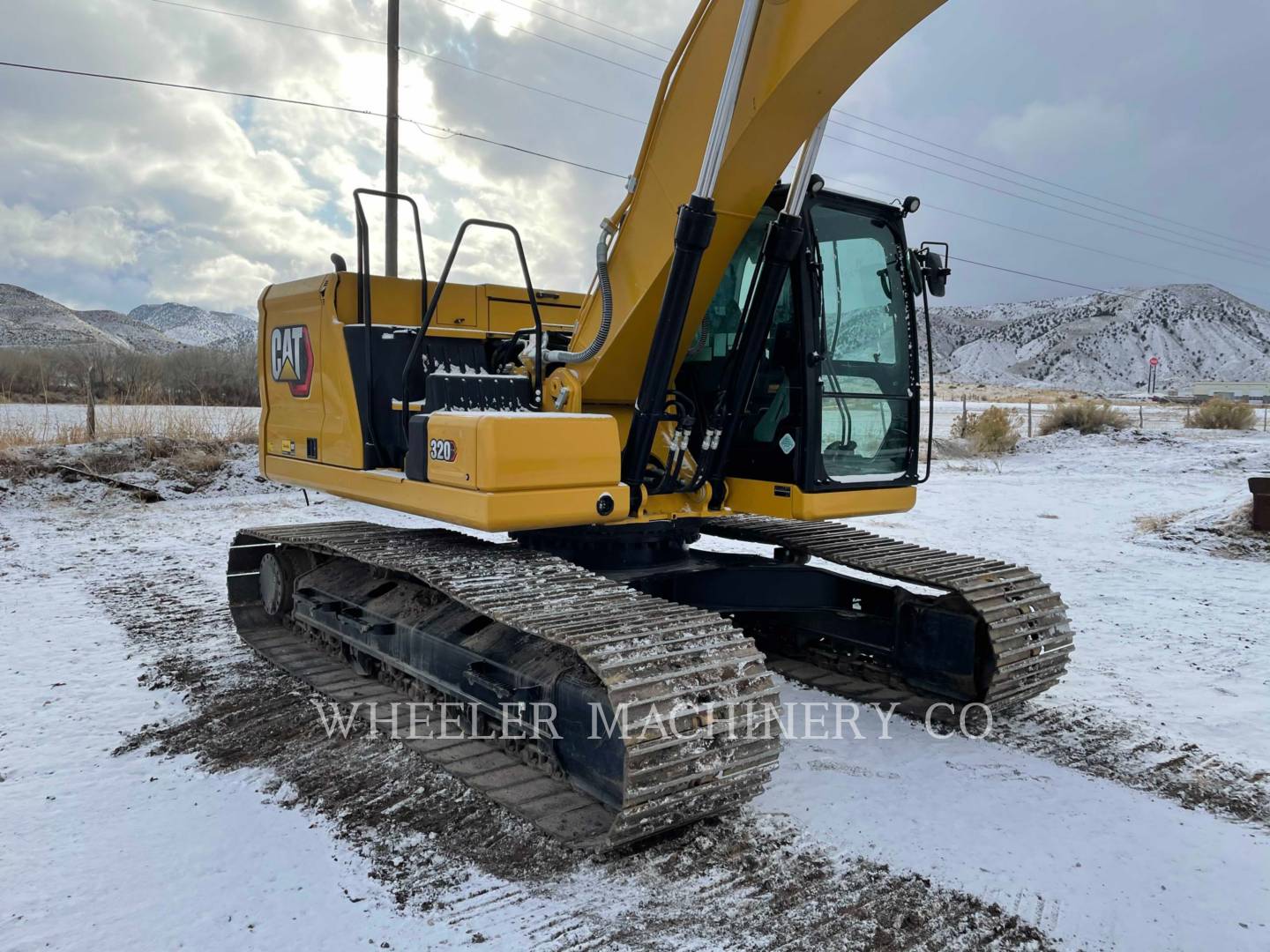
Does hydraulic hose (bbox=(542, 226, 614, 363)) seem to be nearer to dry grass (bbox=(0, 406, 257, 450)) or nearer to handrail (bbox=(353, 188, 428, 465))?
handrail (bbox=(353, 188, 428, 465))

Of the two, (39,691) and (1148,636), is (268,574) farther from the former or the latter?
(1148,636)

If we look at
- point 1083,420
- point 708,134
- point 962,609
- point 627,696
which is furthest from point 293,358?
point 1083,420

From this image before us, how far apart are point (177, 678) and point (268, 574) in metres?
1.12

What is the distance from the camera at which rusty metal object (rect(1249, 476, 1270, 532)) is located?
8906 mm

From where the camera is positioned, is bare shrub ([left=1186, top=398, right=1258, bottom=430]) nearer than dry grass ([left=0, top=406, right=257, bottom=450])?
No

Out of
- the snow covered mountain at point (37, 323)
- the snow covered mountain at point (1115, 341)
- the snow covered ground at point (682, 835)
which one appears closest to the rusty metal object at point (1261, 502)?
the snow covered ground at point (682, 835)

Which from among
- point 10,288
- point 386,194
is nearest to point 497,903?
point 386,194

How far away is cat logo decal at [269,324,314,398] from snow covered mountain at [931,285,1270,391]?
327 feet

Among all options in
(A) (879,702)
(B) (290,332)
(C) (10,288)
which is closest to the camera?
(A) (879,702)

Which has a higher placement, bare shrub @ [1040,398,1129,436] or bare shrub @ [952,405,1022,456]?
bare shrub @ [1040,398,1129,436]

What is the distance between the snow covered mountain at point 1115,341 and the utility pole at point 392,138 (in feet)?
302

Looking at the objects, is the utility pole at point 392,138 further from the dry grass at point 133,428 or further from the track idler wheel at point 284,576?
the track idler wheel at point 284,576

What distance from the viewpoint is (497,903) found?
116 inches

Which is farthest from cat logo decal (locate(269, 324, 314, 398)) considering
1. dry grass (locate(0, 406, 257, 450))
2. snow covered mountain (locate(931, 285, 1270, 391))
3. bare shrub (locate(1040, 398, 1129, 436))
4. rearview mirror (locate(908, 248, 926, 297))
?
snow covered mountain (locate(931, 285, 1270, 391))
